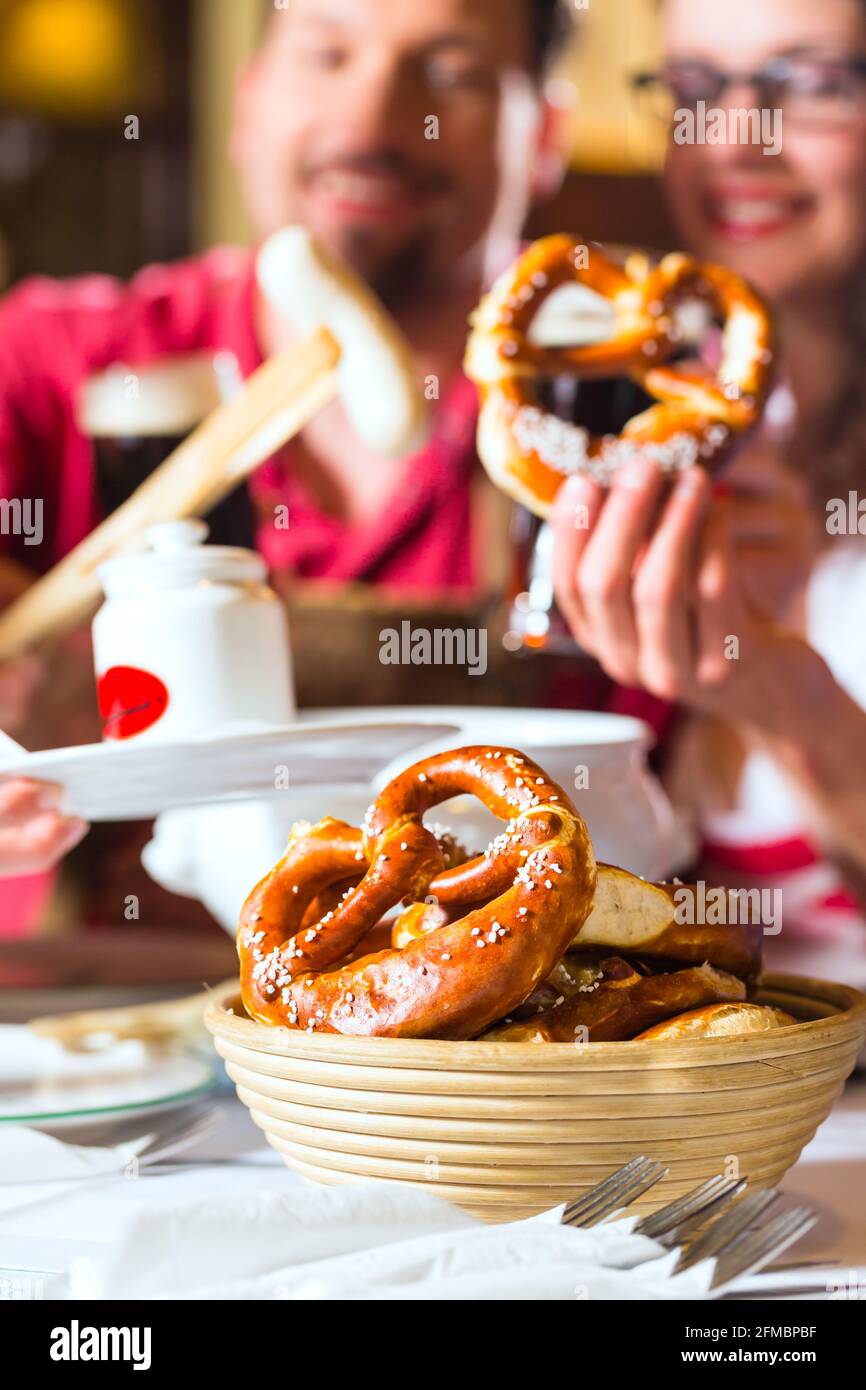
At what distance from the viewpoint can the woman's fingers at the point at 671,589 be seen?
80 centimetres

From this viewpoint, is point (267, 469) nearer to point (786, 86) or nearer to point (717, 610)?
point (786, 86)

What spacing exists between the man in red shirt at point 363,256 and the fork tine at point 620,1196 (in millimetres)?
1193

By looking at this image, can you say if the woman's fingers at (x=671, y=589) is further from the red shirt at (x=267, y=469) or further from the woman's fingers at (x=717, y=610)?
the red shirt at (x=267, y=469)

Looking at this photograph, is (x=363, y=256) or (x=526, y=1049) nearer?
(x=526, y=1049)

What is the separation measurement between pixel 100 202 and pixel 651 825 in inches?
95.4

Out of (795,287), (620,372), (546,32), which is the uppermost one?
(546,32)

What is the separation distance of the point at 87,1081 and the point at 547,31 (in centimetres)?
145

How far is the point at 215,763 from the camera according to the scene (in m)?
0.57

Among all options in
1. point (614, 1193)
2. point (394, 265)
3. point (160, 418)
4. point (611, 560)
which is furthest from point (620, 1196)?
point (394, 265)

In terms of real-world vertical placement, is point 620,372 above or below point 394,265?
below

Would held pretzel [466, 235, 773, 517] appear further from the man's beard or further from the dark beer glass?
the man's beard

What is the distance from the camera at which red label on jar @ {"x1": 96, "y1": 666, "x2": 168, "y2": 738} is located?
64cm

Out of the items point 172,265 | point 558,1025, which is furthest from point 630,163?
point 558,1025

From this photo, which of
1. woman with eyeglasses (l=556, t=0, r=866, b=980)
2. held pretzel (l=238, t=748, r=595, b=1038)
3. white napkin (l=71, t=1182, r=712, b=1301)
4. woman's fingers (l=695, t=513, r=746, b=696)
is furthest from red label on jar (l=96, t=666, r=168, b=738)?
woman with eyeglasses (l=556, t=0, r=866, b=980)
